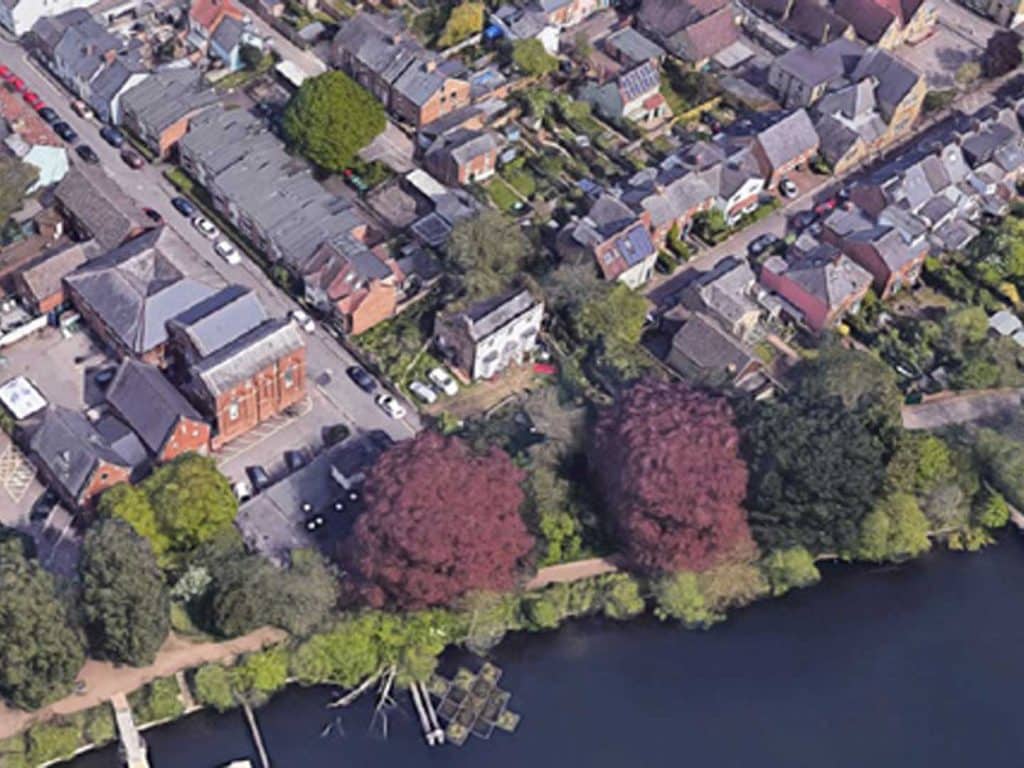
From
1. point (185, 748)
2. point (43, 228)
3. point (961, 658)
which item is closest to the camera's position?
point (185, 748)

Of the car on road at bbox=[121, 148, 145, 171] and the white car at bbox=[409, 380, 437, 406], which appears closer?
the white car at bbox=[409, 380, 437, 406]

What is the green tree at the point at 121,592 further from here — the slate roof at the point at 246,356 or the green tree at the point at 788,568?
the green tree at the point at 788,568

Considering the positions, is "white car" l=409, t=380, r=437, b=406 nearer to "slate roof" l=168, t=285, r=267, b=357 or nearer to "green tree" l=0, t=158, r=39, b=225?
"slate roof" l=168, t=285, r=267, b=357

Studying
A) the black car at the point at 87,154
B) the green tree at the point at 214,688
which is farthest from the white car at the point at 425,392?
the black car at the point at 87,154

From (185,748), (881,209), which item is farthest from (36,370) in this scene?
(881,209)

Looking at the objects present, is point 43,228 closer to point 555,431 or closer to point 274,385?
point 274,385

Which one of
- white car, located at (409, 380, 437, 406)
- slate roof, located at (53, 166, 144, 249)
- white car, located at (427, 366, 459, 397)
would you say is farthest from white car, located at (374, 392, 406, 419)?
slate roof, located at (53, 166, 144, 249)
